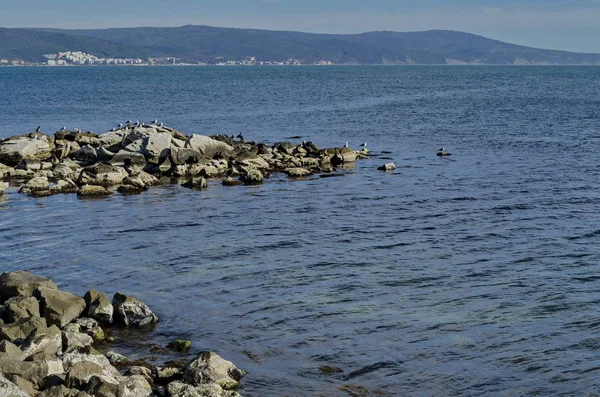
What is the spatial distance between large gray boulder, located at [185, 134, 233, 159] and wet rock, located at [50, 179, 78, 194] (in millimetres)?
8999

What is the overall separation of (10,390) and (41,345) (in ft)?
13.5

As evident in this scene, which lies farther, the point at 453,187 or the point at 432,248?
the point at 453,187

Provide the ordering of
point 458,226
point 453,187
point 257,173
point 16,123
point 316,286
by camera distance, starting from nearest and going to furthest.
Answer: point 316,286
point 458,226
point 453,187
point 257,173
point 16,123

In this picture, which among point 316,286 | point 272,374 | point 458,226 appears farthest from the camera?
point 458,226

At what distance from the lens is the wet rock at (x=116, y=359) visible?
1950 cm

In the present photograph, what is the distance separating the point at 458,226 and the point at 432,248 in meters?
4.13

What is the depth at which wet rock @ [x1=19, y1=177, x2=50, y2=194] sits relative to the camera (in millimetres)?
43344

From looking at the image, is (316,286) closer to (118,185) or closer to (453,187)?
(453,187)

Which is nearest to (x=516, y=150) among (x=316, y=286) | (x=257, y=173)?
(x=257, y=173)

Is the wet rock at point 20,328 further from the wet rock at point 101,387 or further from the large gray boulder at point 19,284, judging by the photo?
the wet rock at point 101,387

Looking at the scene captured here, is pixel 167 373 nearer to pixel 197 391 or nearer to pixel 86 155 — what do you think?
pixel 197 391

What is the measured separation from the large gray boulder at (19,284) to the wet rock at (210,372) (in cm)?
747

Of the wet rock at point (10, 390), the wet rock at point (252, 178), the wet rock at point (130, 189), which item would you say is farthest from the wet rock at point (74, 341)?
the wet rock at point (252, 178)

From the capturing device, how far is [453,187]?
43594 mm
